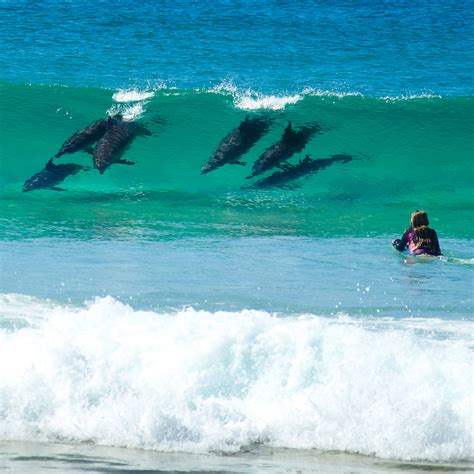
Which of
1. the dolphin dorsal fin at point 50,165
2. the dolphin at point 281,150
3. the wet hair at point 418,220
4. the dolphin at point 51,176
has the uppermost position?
the dolphin at point 281,150

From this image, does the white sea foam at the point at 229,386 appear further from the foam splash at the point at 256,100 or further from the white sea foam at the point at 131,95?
the white sea foam at the point at 131,95

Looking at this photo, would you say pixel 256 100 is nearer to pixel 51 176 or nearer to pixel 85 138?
pixel 85 138

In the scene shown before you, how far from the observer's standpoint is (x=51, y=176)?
18422mm

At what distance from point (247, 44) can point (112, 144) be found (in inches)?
259

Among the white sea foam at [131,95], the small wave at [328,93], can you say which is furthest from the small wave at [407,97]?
the white sea foam at [131,95]

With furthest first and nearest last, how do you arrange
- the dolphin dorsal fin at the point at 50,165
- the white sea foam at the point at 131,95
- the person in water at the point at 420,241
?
the white sea foam at the point at 131,95 → the dolphin dorsal fin at the point at 50,165 → the person in water at the point at 420,241

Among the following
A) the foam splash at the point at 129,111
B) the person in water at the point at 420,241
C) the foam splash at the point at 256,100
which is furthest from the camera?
the foam splash at the point at 256,100

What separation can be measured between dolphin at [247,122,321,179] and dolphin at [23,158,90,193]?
2.55 metres

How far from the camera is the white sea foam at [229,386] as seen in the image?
7699 mm

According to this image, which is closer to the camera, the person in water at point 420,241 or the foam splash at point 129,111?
the person in water at point 420,241

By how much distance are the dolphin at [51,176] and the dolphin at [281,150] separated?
8.38 ft

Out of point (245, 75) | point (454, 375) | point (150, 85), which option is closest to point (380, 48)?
point (245, 75)

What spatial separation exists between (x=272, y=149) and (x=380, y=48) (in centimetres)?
696

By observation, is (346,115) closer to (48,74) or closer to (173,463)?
(48,74)
